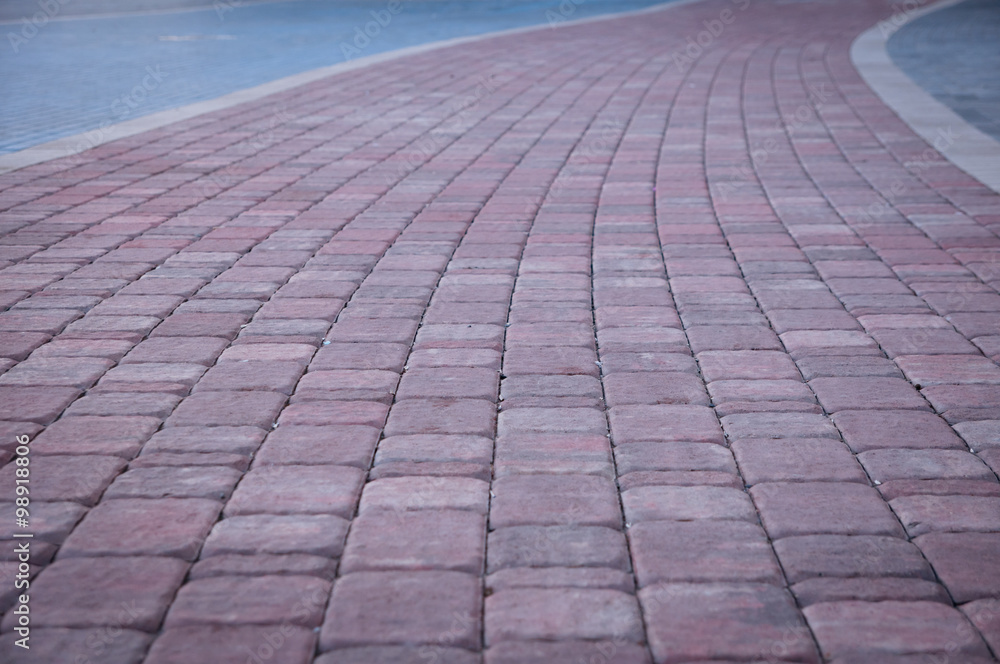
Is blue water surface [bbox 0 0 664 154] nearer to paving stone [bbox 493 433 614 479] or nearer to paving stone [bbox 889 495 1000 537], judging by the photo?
paving stone [bbox 493 433 614 479]

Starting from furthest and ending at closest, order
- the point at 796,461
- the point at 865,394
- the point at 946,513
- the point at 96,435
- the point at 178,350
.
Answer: the point at 178,350 → the point at 865,394 → the point at 96,435 → the point at 796,461 → the point at 946,513

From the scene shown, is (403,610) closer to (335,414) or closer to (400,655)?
(400,655)

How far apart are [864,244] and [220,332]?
2.97 m

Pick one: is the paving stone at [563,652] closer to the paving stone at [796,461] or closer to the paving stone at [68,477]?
the paving stone at [796,461]

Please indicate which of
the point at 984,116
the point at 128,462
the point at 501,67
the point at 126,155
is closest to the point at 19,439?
the point at 128,462

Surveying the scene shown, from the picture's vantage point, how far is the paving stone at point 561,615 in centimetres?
179

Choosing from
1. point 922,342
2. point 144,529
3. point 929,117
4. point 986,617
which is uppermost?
point 144,529

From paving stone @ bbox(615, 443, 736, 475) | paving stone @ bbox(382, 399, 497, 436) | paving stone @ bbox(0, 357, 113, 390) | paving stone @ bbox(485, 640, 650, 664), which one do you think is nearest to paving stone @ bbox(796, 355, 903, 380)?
paving stone @ bbox(615, 443, 736, 475)

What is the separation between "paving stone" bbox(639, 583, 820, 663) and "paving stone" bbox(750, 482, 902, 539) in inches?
10.0

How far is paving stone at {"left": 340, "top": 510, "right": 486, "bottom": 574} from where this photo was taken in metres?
2.00

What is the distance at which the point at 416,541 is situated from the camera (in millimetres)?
2076

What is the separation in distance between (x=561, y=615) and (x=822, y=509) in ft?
2.57

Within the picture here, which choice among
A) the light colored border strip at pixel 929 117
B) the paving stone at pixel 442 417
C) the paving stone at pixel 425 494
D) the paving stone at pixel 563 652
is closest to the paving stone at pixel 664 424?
the paving stone at pixel 442 417

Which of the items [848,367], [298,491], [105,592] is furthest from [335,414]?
[848,367]
